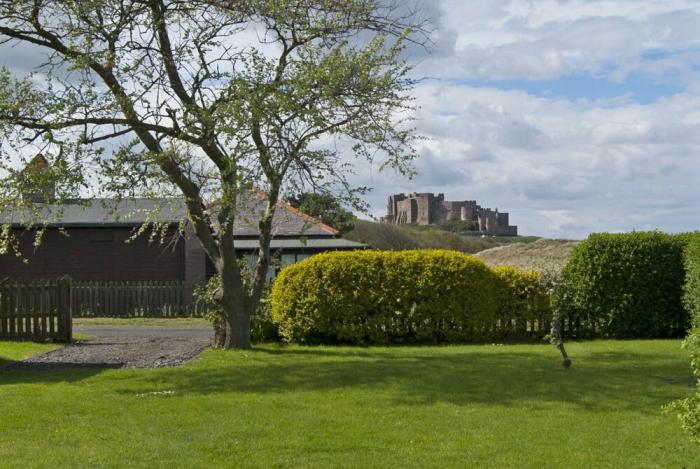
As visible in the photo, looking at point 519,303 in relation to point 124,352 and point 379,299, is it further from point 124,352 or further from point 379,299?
point 124,352

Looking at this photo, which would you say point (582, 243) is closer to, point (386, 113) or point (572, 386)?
point (386, 113)

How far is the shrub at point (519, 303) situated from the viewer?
2203 centimetres

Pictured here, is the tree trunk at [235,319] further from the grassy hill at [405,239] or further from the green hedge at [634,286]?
the grassy hill at [405,239]

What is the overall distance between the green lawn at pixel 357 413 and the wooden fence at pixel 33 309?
21.3ft

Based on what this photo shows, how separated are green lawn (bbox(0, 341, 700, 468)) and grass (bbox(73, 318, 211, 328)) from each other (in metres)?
13.6

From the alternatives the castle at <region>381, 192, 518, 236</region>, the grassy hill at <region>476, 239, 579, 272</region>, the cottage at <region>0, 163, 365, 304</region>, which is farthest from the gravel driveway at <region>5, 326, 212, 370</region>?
the castle at <region>381, 192, 518, 236</region>

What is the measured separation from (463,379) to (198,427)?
5230 mm

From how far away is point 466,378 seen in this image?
14.4 m

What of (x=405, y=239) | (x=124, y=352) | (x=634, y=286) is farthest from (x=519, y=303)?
(x=405, y=239)

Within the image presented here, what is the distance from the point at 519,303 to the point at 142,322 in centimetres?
1526

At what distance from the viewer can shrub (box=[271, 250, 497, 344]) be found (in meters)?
21.1

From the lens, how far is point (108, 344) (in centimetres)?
2209

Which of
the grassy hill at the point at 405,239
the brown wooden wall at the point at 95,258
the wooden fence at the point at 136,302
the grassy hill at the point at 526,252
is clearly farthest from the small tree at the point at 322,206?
the grassy hill at the point at 405,239

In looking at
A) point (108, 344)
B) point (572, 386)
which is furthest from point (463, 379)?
point (108, 344)
